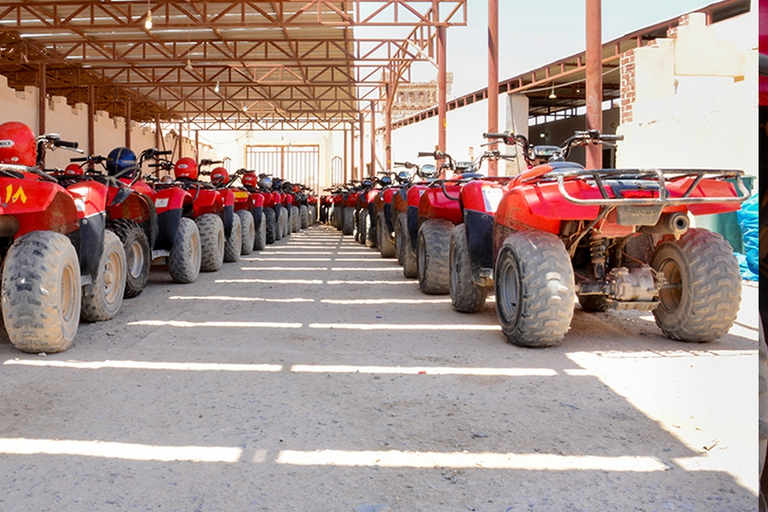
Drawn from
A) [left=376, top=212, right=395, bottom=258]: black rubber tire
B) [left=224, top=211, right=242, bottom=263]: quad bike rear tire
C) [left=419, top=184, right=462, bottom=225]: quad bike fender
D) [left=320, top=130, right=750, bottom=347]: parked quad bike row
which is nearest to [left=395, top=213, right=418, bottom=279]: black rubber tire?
[left=419, top=184, right=462, bottom=225]: quad bike fender

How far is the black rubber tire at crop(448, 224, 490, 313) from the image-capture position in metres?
5.48

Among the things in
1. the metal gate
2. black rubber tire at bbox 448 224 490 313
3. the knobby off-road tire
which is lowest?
black rubber tire at bbox 448 224 490 313

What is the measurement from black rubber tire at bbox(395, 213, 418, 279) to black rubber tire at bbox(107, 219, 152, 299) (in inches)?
105

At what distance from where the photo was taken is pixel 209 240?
8.53m

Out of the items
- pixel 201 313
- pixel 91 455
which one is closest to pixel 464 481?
pixel 91 455

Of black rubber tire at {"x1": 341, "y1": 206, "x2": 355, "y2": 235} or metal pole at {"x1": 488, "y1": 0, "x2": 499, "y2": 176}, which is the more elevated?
metal pole at {"x1": 488, "y1": 0, "x2": 499, "y2": 176}

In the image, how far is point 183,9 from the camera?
582 inches

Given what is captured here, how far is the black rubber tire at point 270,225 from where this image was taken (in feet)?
46.2

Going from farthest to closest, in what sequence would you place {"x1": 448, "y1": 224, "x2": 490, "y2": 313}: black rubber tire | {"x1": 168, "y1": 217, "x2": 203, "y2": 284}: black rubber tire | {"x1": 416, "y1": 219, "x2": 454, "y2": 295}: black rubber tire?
{"x1": 168, "y1": 217, "x2": 203, "y2": 284}: black rubber tire → {"x1": 416, "y1": 219, "x2": 454, "y2": 295}: black rubber tire → {"x1": 448, "y1": 224, "x2": 490, "y2": 313}: black rubber tire

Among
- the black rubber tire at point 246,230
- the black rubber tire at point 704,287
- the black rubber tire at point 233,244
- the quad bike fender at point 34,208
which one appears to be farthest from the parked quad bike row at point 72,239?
the black rubber tire at point 704,287

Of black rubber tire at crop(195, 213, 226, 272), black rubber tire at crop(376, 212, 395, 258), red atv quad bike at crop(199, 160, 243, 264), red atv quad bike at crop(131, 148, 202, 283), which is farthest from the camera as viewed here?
black rubber tire at crop(376, 212, 395, 258)

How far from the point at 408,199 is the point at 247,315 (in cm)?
273

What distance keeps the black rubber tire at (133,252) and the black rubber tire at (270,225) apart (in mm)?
7232

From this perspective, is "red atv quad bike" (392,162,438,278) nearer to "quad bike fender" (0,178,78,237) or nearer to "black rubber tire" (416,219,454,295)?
"black rubber tire" (416,219,454,295)
